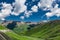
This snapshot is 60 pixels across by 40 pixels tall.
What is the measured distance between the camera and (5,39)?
20.2 meters

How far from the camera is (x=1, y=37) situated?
2033cm

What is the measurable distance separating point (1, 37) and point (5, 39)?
47 cm
